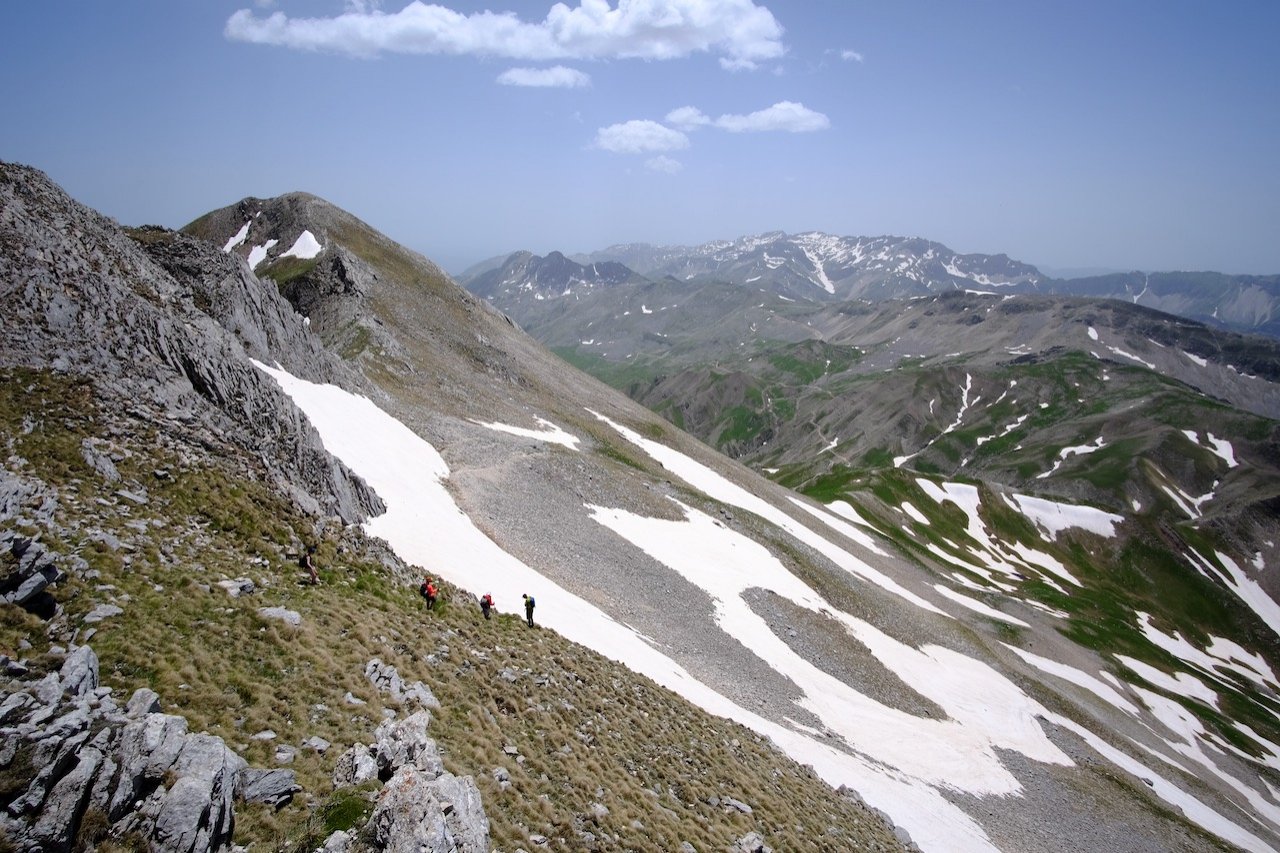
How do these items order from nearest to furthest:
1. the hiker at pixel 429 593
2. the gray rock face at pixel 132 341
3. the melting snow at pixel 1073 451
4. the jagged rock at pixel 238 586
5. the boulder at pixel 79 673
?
1. the boulder at pixel 79 673
2. the jagged rock at pixel 238 586
3. the hiker at pixel 429 593
4. the gray rock face at pixel 132 341
5. the melting snow at pixel 1073 451

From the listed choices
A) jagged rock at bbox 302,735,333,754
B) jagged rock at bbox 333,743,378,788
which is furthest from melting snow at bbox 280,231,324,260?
jagged rock at bbox 333,743,378,788

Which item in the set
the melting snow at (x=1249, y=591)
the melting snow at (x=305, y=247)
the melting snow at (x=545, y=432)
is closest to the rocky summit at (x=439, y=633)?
the melting snow at (x=545, y=432)

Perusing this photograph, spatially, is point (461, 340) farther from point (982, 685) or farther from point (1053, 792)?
point (1053, 792)

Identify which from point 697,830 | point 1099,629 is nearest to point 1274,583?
point 1099,629

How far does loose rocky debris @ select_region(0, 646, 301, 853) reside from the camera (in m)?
8.71

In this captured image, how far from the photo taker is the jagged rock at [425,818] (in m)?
10.2

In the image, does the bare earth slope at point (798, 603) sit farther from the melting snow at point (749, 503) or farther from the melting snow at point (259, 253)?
the melting snow at point (259, 253)

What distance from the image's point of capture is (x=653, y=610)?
124 ft

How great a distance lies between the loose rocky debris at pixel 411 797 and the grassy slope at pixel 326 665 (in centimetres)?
51

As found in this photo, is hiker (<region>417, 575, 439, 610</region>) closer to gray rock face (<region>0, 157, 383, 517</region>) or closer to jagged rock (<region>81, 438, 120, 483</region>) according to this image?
gray rock face (<region>0, 157, 383, 517</region>)

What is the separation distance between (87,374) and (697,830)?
924 inches

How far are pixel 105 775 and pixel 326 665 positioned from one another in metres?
5.34

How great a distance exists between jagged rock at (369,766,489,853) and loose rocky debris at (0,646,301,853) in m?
2.00

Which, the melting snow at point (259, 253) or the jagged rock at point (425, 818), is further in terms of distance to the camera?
the melting snow at point (259, 253)
